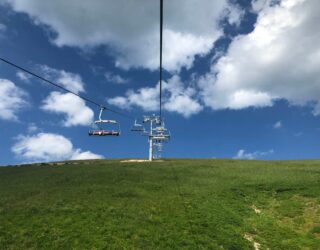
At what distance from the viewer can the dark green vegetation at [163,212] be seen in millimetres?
32875

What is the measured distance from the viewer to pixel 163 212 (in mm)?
A: 39656

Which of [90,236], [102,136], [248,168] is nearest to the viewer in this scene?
[90,236]

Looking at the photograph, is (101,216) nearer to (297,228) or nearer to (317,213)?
(297,228)

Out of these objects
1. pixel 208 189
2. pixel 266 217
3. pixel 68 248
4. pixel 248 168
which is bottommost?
pixel 68 248

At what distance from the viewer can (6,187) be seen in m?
55.1

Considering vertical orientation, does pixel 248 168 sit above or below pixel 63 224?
above

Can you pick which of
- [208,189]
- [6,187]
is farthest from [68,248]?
[6,187]

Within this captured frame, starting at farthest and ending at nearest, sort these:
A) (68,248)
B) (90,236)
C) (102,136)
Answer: (102,136) < (90,236) < (68,248)

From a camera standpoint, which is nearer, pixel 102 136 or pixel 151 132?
pixel 102 136

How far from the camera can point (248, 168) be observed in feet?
223

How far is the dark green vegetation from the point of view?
32.9 m

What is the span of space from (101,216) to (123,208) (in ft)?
10.8

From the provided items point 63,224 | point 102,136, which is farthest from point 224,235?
point 102,136

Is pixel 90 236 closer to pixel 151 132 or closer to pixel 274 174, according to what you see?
pixel 274 174
